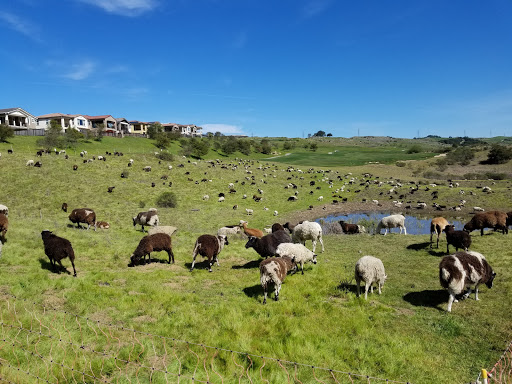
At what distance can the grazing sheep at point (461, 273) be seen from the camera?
32.8ft

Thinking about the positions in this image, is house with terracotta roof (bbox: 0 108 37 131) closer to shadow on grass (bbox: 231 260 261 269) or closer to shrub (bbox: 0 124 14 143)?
shrub (bbox: 0 124 14 143)

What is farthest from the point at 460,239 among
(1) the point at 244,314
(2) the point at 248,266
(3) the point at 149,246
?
→ (3) the point at 149,246

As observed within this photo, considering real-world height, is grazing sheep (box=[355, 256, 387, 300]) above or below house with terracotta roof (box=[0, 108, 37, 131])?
below

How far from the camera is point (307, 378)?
6.38 meters

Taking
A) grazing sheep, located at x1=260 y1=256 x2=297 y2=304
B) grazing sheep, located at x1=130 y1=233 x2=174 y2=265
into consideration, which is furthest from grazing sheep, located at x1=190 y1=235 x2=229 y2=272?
grazing sheep, located at x1=260 y1=256 x2=297 y2=304

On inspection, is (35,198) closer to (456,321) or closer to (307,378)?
(307,378)

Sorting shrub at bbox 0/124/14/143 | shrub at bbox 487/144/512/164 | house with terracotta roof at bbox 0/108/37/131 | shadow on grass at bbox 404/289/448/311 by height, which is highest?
house with terracotta roof at bbox 0/108/37/131

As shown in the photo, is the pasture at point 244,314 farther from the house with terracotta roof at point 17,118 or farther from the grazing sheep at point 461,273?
the house with terracotta roof at point 17,118

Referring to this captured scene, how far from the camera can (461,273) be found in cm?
1008

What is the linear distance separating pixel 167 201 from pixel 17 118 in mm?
70308

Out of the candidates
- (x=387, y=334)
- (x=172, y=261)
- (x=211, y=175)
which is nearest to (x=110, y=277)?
(x=172, y=261)

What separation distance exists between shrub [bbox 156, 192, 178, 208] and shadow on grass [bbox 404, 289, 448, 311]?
32062 millimetres

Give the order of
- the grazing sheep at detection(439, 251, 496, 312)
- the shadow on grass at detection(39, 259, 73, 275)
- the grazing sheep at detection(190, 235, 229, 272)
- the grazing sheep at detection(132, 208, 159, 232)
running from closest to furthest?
the grazing sheep at detection(439, 251, 496, 312) → the shadow on grass at detection(39, 259, 73, 275) → the grazing sheep at detection(190, 235, 229, 272) → the grazing sheep at detection(132, 208, 159, 232)

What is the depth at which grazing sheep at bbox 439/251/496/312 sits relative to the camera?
9.99 metres
